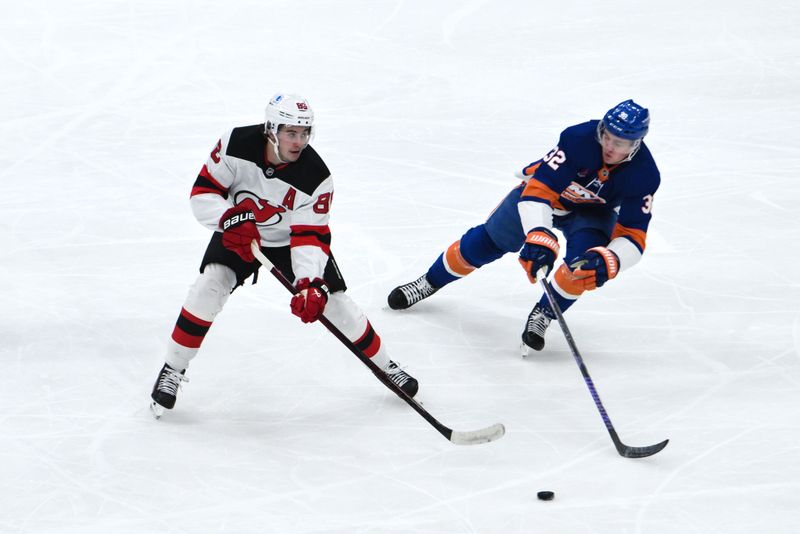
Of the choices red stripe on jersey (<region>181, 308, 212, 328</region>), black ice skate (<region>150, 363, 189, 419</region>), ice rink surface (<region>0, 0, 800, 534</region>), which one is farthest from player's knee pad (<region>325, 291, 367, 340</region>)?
black ice skate (<region>150, 363, 189, 419</region>)

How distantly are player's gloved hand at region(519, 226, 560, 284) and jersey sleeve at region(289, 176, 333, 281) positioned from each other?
0.68m

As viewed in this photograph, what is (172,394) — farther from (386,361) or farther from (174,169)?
(174,169)

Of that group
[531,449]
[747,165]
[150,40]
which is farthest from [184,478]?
[150,40]

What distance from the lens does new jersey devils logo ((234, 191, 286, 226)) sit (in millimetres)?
3367

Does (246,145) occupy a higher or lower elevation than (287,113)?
lower

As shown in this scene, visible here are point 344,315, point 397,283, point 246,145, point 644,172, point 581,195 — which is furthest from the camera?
point 397,283

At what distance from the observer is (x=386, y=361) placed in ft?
11.7

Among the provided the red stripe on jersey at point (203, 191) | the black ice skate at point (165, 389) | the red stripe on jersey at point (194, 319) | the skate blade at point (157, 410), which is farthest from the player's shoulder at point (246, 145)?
the skate blade at point (157, 410)

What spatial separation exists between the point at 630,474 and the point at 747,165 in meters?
3.04

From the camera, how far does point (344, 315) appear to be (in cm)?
345

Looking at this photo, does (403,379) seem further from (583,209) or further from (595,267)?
(583,209)

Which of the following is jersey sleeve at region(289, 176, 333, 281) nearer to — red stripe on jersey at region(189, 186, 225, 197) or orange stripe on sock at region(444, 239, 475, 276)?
red stripe on jersey at region(189, 186, 225, 197)

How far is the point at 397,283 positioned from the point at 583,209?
3.06ft

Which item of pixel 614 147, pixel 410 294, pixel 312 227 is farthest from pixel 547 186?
pixel 312 227
